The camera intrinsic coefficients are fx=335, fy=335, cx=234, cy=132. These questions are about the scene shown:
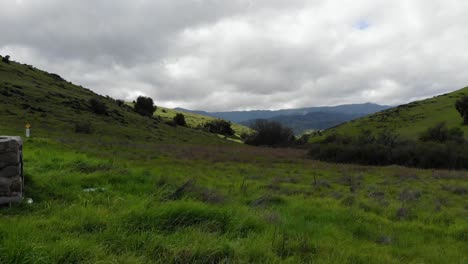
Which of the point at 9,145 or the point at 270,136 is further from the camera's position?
the point at 270,136

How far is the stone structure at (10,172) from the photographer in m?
6.28

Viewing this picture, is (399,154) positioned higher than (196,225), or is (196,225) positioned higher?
(196,225)

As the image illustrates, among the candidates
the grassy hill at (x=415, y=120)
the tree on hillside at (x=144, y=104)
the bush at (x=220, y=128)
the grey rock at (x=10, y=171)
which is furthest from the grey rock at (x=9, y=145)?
the bush at (x=220, y=128)

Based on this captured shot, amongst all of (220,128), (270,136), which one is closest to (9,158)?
(270,136)

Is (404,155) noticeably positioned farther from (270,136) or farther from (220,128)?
(220,128)

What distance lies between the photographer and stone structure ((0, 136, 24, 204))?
628 cm

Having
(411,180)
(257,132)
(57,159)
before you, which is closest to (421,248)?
(57,159)

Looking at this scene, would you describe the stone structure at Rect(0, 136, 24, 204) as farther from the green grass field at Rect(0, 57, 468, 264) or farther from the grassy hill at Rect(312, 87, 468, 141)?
the grassy hill at Rect(312, 87, 468, 141)

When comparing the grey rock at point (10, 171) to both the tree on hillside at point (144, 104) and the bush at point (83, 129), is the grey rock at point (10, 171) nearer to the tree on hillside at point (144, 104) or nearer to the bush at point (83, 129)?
the bush at point (83, 129)

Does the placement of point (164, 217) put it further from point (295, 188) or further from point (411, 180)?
point (411, 180)

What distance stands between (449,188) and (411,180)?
308 cm

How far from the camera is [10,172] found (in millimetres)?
6414

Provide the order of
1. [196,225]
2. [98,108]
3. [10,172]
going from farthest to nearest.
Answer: [98,108] → [10,172] → [196,225]

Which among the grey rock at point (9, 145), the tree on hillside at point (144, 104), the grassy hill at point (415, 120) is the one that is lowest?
the grey rock at point (9, 145)
